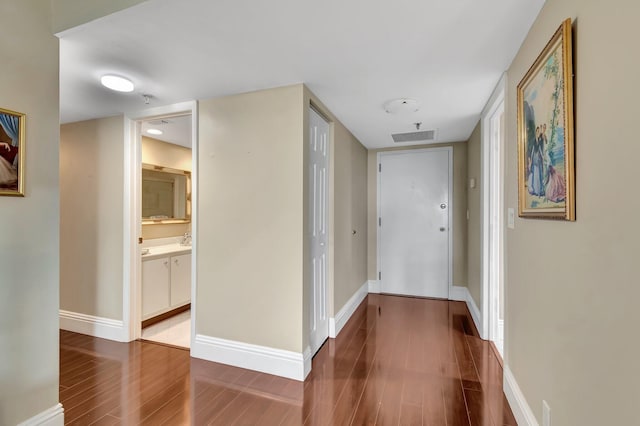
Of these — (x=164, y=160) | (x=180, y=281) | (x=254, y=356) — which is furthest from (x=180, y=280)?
(x=254, y=356)

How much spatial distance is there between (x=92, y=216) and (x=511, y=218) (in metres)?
3.70

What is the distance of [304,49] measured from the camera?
5.49 feet

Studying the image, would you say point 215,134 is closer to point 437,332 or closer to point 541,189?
point 541,189

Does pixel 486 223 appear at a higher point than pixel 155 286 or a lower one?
higher

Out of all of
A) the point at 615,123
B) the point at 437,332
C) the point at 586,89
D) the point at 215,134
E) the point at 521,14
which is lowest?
the point at 437,332

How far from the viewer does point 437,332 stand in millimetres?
2934

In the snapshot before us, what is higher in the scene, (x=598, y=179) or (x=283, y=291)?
(x=598, y=179)

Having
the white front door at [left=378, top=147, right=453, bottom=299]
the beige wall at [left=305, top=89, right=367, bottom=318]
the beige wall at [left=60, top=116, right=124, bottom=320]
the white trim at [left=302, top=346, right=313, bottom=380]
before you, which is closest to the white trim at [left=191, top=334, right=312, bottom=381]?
the white trim at [left=302, top=346, right=313, bottom=380]

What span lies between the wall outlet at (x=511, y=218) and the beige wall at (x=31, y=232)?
9.03 feet

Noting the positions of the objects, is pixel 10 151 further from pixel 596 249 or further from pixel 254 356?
pixel 596 249

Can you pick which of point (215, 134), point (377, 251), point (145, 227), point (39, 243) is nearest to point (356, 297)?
point (377, 251)

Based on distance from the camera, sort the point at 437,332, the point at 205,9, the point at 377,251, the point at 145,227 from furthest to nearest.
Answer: the point at 377,251, the point at 145,227, the point at 437,332, the point at 205,9

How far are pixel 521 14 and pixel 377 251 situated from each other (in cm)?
335

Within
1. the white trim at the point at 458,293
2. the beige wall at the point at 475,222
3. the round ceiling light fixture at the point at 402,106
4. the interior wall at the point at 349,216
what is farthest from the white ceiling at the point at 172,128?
the white trim at the point at 458,293
